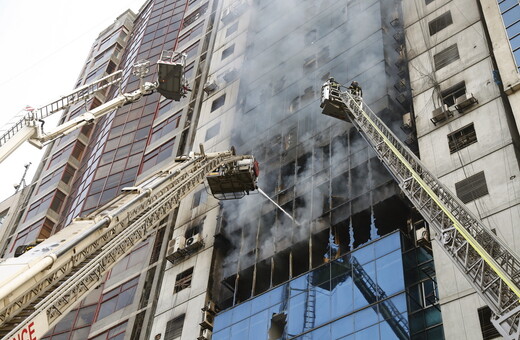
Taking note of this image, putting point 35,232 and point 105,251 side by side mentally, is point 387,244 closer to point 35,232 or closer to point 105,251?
point 105,251

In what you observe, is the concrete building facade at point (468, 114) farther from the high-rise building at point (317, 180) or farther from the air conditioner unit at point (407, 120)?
the air conditioner unit at point (407, 120)

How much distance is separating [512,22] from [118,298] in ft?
89.7

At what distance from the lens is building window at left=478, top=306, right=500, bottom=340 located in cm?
2333

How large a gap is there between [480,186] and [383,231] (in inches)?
216

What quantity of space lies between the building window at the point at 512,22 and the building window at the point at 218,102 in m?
21.6

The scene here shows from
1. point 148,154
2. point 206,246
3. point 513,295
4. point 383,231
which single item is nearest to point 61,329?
point 206,246

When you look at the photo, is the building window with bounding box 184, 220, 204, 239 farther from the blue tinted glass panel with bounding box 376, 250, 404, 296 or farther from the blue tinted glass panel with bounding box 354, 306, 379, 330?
the blue tinted glass panel with bounding box 354, 306, 379, 330

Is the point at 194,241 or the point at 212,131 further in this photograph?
the point at 212,131

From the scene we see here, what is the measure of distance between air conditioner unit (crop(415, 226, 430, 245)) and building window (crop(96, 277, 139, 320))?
63.5ft

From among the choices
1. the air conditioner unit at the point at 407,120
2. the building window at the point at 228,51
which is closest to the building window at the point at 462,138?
the air conditioner unit at the point at 407,120

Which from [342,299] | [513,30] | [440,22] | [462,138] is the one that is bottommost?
[342,299]

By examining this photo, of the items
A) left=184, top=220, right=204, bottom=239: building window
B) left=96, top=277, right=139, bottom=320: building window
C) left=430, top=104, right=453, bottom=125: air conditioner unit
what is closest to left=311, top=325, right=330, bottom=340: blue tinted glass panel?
left=430, top=104, right=453, bottom=125: air conditioner unit

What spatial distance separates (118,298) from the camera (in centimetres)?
4134

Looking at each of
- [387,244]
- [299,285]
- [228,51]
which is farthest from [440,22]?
[228,51]
